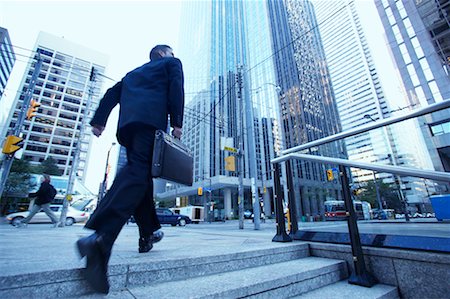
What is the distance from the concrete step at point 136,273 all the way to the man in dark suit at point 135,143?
6.3 inches

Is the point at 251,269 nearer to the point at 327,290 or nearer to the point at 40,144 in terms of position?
the point at 327,290

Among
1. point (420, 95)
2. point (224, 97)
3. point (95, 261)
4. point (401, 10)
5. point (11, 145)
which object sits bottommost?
point (95, 261)

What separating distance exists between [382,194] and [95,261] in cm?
292

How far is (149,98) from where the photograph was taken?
1.60 meters

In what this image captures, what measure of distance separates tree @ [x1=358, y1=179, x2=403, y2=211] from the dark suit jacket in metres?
A: 2.24

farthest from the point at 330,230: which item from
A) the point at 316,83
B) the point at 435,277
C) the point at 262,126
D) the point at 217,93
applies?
the point at 316,83

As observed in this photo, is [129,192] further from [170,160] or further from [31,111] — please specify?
[31,111]

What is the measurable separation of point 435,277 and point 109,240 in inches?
89.6

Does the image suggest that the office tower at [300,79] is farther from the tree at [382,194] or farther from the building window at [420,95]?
the tree at [382,194]

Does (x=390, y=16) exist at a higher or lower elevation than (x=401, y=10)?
higher

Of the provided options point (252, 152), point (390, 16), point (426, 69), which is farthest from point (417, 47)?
point (252, 152)

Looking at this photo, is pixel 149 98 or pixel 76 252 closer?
pixel 76 252

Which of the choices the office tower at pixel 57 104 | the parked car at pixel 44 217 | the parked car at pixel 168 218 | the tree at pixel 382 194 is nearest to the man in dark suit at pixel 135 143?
the tree at pixel 382 194

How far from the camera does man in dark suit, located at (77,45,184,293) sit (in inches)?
42.9
